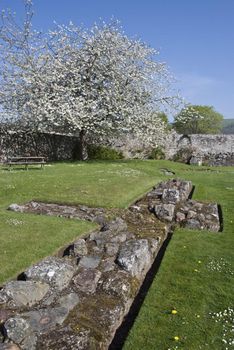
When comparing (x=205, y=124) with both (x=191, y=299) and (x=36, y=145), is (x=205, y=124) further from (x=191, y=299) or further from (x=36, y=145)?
(x=191, y=299)

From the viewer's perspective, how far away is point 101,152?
3800 cm

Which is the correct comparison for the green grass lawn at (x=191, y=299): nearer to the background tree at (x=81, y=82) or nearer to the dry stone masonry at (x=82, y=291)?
the dry stone masonry at (x=82, y=291)

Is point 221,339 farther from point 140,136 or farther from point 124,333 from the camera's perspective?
point 140,136

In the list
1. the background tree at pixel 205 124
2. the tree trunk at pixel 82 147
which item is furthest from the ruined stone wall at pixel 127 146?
the background tree at pixel 205 124

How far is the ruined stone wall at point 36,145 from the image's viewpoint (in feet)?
103

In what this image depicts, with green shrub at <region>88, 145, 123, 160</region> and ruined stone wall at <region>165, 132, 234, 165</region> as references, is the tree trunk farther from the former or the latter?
ruined stone wall at <region>165, 132, 234, 165</region>

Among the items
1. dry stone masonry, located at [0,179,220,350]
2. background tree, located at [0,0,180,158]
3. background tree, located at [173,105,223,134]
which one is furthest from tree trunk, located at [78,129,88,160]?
background tree, located at [173,105,223,134]

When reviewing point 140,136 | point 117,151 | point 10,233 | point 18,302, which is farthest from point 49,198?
point 117,151

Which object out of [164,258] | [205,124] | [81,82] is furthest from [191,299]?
[205,124]

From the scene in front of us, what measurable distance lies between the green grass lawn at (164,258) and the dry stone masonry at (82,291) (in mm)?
512

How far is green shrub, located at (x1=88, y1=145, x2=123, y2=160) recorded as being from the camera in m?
37.8

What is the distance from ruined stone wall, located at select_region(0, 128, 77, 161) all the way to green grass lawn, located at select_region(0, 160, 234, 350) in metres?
11.8

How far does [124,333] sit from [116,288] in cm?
130

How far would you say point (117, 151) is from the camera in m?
38.9
